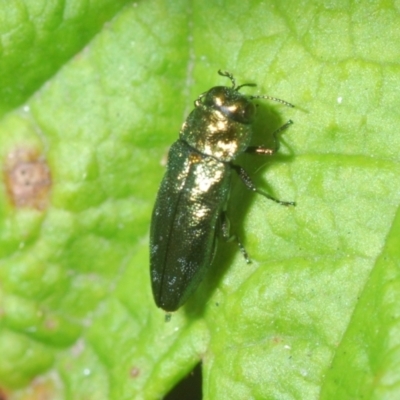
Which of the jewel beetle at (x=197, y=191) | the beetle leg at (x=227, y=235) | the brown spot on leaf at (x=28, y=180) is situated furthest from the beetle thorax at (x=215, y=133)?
the brown spot on leaf at (x=28, y=180)

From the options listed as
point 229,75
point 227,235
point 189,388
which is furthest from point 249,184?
point 189,388

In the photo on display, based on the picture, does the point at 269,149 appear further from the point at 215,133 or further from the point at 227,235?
the point at 227,235

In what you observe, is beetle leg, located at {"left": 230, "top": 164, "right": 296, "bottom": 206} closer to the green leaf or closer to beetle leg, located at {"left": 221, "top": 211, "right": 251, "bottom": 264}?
the green leaf

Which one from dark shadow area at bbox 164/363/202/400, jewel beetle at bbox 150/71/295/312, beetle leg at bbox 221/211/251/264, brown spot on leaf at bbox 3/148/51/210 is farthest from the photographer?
brown spot on leaf at bbox 3/148/51/210

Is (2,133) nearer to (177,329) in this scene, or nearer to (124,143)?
(124,143)

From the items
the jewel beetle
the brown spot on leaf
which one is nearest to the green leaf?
the brown spot on leaf

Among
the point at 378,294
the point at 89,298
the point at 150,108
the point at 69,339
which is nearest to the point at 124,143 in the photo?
the point at 150,108
